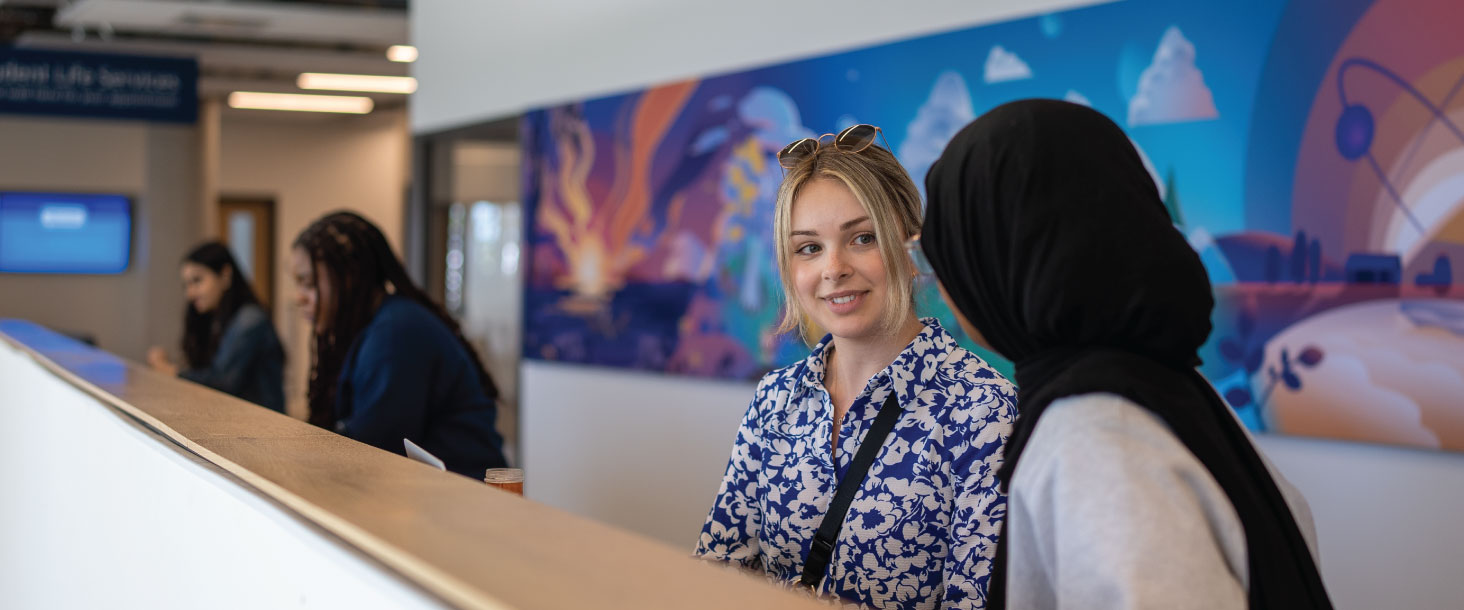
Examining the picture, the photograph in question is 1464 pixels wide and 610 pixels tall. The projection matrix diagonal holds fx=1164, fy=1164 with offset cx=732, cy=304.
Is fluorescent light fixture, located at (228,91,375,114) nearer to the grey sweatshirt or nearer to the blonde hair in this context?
the blonde hair

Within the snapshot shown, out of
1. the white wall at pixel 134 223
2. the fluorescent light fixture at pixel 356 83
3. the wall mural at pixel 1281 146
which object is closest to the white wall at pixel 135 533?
the wall mural at pixel 1281 146

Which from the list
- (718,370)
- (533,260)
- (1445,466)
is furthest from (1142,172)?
(533,260)

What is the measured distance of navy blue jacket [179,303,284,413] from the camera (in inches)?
185

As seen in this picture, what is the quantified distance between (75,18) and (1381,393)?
974 centimetres

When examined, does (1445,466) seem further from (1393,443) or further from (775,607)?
(775,607)

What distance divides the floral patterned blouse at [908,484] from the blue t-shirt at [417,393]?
1.37 metres

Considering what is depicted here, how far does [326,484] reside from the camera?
4.75ft

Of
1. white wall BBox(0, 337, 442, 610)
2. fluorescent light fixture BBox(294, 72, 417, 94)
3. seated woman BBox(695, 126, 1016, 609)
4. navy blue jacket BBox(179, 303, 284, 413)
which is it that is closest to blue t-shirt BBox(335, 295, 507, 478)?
white wall BBox(0, 337, 442, 610)

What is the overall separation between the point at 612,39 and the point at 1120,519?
16.0 ft

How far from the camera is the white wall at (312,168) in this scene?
14500 millimetres

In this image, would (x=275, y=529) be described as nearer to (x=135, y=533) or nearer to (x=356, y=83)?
(x=135, y=533)

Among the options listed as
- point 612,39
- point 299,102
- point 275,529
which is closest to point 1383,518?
point 275,529

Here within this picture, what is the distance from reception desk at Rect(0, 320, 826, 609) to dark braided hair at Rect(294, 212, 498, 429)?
0.47m

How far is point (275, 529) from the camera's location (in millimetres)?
1444
